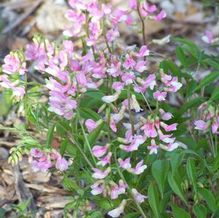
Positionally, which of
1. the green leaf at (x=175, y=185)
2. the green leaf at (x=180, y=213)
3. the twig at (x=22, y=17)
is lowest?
the twig at (x=22, y=17)

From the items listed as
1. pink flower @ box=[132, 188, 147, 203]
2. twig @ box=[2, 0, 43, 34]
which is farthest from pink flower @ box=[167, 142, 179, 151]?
twig @ box=[2, 0, 43, 34]

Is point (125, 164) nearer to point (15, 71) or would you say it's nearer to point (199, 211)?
point (199, 211)

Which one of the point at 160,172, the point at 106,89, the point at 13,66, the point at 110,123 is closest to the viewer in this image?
the point at 160,172

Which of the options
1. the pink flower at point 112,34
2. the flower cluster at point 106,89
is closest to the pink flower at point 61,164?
the flower cluster at point 106,89

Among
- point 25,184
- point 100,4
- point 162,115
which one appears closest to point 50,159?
point 162,115

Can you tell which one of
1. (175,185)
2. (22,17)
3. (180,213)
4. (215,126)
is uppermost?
(215,126)

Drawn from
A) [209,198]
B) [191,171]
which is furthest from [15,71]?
[209,198]

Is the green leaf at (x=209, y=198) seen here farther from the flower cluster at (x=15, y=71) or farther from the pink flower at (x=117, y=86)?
the flower cluster at (x=15, y=71)
